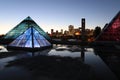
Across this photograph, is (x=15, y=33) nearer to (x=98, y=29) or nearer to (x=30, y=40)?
(x=30, y=40)

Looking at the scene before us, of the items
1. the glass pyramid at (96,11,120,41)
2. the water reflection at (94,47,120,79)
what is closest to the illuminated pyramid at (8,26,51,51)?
the water reflection at (94,47,120,79)

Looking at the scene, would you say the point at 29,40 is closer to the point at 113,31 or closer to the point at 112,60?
the point at 112,60

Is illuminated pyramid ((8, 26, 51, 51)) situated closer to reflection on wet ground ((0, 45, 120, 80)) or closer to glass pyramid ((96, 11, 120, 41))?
reflection on wet ground ((0, 45, 120, 80))

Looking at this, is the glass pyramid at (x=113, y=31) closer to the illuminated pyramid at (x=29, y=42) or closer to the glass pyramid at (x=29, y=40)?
the illuminated pyramid at (x=29, y=42)

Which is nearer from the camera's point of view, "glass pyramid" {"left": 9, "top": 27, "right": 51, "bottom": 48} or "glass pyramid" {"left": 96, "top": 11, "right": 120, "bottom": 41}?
"glass pyramid" {"left": 9, "top": 27, "right": 51, "bottom": 48}

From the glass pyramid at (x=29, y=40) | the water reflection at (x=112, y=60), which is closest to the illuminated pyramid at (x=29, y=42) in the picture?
the glass pyramid at (x=29, y=40)

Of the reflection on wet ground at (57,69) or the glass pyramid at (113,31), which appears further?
the glass pyramid at (113,31)

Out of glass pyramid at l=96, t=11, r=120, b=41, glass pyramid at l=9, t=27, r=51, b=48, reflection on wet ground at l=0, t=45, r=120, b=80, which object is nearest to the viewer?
reflection on wet ground at l=0, t=45, r=120, b=80

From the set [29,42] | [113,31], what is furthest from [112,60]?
[113,31]

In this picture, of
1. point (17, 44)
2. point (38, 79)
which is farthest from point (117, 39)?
point (38, 79)

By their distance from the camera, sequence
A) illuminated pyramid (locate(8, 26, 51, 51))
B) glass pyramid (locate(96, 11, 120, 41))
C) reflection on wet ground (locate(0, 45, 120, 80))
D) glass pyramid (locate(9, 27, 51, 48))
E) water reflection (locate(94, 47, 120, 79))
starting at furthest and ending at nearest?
glass pyramid (locate(96, 11, 120, 41)) < glass pyramid (locate(9, 27, 51, 48)) < illuminated pyramid (locate(8, 26, 51, 51)) < water reflection (locate(94, 47, 120, 79)) < reflection on wet ground (locate(0, 45, 120, 80))

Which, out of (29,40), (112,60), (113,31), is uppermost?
(113,31)

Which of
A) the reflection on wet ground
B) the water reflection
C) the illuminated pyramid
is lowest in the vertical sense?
the water reflection

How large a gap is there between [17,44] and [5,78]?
20003 mm
